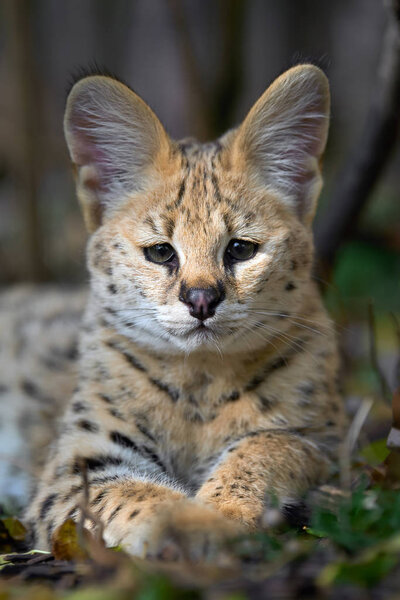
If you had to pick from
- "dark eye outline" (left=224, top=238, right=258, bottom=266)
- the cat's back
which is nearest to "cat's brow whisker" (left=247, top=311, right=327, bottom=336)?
"dark eye outline" (left=224, top=238, right=258, bottom=266)

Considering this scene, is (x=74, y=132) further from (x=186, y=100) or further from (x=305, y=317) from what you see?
(x=186, y=100)

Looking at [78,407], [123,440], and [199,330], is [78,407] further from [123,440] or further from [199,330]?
[199,330]

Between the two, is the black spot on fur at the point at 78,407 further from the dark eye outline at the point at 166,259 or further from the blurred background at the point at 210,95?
the blurred background at the point at 210,95

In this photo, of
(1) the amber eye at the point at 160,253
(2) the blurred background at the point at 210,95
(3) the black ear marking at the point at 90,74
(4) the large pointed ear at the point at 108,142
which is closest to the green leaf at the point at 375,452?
(2) the blurred background at the point at 210,95

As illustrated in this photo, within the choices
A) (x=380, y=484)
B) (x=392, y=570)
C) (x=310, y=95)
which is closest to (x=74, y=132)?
(x=310, y=95)

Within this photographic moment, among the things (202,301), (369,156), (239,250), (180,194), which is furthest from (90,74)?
(369,156)
